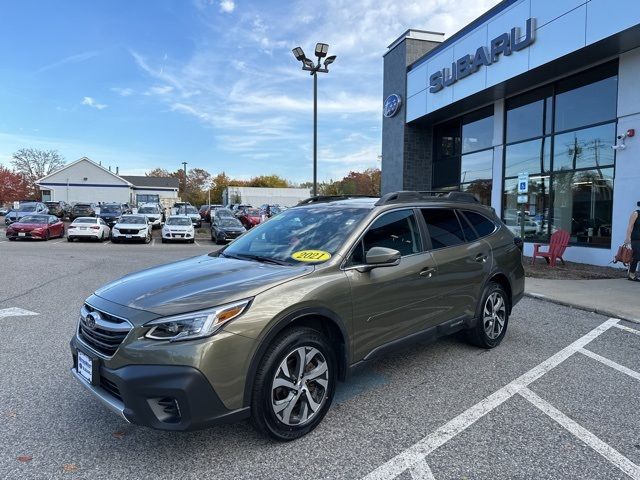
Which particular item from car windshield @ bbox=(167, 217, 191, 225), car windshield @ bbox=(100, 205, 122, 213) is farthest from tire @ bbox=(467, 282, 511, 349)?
car windshield @ bbox=(100, 205, 122, 213)

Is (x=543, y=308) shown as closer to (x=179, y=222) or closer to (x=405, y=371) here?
(x=405, y=371)

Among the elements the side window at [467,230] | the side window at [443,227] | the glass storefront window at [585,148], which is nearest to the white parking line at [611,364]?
the side window at [467,230]

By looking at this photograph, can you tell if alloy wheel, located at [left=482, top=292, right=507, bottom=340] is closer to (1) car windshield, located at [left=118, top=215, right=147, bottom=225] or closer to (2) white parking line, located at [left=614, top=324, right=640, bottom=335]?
(2) white parking line, located at [left=614, top=324, right=640, bottom=335]

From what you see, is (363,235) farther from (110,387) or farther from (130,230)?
(130,230)

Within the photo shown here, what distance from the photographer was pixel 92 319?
10.2 ft

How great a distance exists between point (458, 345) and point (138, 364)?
12.6 feet

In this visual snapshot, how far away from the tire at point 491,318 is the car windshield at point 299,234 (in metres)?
1.98

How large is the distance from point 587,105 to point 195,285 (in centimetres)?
1434

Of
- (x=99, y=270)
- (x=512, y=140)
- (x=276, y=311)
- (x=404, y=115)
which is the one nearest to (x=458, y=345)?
(x=276, y=311)

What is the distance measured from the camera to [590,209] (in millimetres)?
13258

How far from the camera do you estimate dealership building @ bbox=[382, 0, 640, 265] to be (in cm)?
1200

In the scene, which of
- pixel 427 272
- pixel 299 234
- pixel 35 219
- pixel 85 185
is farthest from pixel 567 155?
pixel 85 185

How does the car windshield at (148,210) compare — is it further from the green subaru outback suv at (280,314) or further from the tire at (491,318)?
the tire at (491,318)

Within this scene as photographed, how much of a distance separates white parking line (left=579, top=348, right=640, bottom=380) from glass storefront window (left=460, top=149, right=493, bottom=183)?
13.7m
